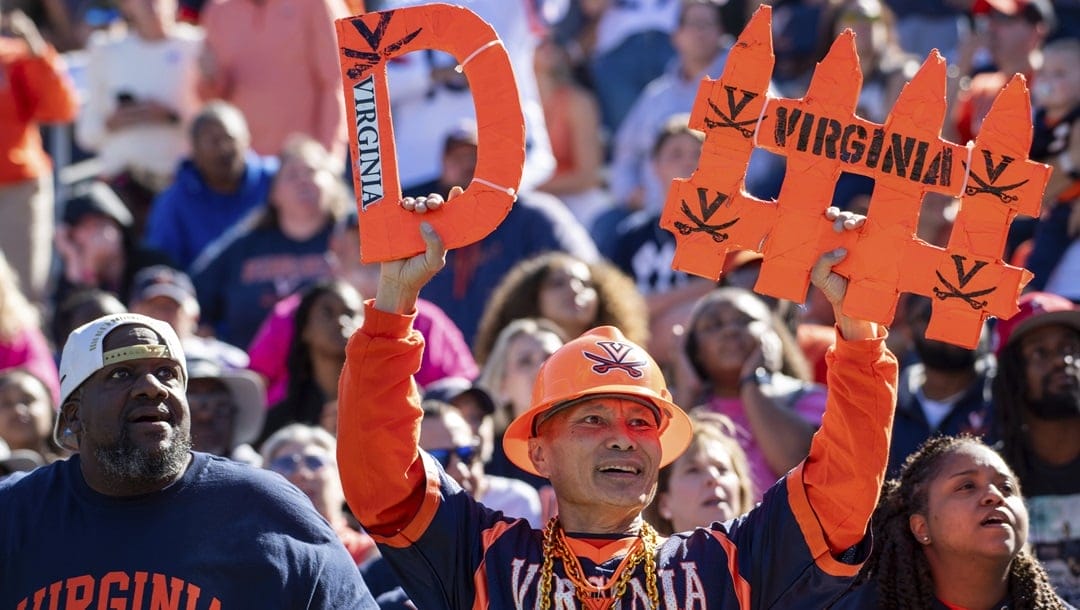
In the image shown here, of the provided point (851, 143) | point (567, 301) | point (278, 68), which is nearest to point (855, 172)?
point (851, 143)

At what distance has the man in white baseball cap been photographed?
4.82 metres

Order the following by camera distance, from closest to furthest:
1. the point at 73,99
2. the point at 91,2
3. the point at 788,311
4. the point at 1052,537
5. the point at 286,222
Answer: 1. the point at 1052,537
2. the point at 788,311
3. the point at 286,222
4. the point at 73,99
5. the point at 91,2

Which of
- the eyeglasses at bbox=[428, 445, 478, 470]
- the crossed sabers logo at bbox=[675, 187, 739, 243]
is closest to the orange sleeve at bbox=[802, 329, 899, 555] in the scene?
the crossed sabers logo at bbox=[675, 187, 739, 243]

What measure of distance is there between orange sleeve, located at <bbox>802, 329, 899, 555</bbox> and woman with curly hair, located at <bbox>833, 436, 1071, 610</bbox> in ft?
3.59

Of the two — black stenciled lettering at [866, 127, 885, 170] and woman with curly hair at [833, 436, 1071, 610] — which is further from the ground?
black stenciled lettering at [866, 127, 885, 170]

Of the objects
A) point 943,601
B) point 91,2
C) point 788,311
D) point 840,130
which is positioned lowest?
point 943,601

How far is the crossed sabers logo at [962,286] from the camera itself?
184 inches

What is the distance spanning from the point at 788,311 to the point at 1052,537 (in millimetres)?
2209

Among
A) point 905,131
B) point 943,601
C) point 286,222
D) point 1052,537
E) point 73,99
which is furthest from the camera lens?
point 73,99

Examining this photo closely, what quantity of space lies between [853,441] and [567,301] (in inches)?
157

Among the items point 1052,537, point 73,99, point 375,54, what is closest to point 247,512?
point 375,54

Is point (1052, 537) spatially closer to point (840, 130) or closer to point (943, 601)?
point (943, 601)

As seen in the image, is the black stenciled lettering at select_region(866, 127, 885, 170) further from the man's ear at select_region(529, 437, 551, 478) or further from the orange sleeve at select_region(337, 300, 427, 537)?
the orange sleeve at select_region(337, 300, 427, 537)

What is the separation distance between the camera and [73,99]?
1105 cm
